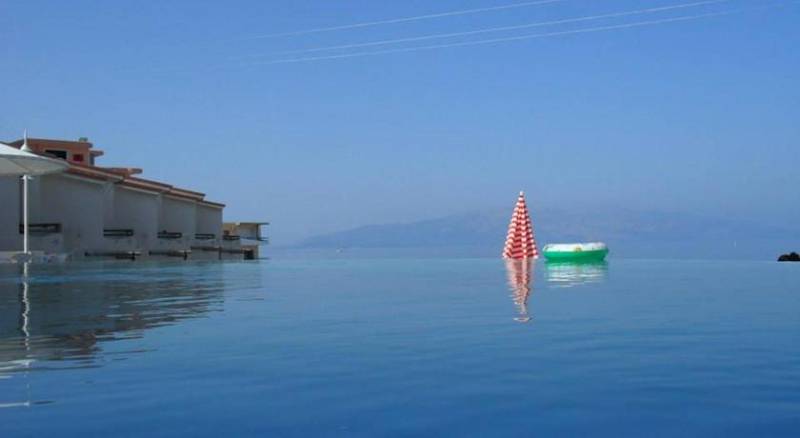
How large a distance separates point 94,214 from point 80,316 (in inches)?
950

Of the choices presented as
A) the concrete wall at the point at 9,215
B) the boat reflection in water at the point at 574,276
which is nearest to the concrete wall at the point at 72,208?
the concrete wall at the point at 9,215

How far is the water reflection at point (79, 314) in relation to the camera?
561 centimetres

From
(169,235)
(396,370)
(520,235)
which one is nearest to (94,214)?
(169,235)

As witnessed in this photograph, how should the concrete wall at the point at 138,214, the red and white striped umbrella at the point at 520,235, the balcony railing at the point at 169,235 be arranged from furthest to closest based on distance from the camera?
the red and white striped umbrella at the point at 520,235 → the balcony railing at the point at 169,235 → the concrete wall at the point at 138,214

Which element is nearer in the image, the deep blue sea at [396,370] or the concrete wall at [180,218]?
the deep blue sea at [396,370]

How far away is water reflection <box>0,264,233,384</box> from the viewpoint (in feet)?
18.4

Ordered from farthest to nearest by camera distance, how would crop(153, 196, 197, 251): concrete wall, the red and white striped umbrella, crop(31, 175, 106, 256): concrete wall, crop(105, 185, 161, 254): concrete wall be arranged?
1. the red and white striped umbrella
2. crop(153, 196, 197, 251): concrete wall
3. crop(105, 185, 161, 254): concrete wall
4. crop(31, 175, 106, 256): concrete wall

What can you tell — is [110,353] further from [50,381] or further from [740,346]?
[740,346]

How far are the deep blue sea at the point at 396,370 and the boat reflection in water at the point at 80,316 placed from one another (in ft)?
0.12

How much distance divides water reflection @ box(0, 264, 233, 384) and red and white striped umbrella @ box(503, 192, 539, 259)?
2915 cm

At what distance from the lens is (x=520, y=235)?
42.6 meters

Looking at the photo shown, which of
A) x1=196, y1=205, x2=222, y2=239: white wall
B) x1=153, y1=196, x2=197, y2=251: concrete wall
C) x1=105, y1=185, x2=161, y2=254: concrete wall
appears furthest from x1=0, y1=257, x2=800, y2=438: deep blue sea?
x1=196, y1=205, x2=222, y2=239: white wall

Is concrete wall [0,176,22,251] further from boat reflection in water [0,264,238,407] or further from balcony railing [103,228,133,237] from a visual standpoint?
boat reflection in water [0,264,238,407]

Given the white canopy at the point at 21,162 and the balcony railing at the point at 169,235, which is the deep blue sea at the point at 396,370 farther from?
the balcony railing at the point at 169,235
